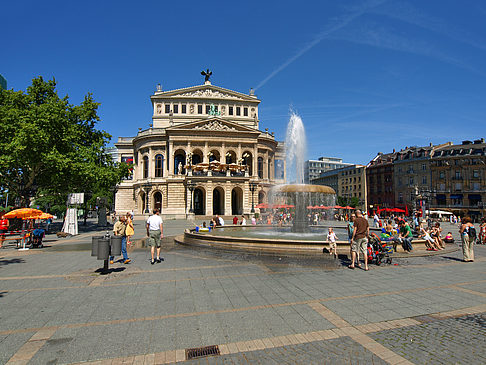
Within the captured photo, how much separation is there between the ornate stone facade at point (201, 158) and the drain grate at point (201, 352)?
140 ft

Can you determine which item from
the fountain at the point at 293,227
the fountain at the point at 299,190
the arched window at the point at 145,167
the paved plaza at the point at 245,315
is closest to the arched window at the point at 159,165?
the arched window at the point at 145,167

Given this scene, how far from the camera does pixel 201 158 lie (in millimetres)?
57500

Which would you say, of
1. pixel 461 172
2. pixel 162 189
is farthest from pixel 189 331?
pixel 461 172

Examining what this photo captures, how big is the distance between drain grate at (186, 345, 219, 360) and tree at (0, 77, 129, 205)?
23.8 metres

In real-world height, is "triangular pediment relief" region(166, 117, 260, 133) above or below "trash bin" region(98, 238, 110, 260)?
above

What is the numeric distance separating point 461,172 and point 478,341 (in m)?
71.7

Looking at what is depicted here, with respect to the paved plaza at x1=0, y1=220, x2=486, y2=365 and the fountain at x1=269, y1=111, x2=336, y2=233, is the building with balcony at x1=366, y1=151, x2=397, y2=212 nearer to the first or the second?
the fountain at x1=269, y1=111, x2=336, y2=233

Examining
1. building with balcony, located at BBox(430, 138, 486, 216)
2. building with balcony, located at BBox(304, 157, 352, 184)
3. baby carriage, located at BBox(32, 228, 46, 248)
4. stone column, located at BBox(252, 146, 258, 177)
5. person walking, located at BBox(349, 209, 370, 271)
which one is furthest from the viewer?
building with balcony, located at BBox(304, 157, 352, 184)

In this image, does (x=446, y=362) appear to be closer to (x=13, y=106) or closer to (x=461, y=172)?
(x=13, y=106)

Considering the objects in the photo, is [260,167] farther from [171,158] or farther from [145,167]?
[145,167]

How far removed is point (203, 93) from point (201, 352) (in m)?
62.6

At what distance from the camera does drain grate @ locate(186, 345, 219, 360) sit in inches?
160

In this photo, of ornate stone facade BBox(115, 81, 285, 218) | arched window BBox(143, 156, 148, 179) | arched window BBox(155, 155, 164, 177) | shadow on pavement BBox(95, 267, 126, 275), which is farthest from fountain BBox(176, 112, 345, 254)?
arched window BBox(143, 156, 148, 179)

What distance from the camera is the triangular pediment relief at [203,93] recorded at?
203 ft
